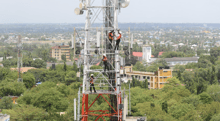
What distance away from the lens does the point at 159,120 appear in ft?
129

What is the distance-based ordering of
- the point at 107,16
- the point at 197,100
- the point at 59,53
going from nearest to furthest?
the point at 107,16 → the point at 197,100 → the point at 59,53

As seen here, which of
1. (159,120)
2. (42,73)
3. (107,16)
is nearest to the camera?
(107,16)

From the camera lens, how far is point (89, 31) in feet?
77.5

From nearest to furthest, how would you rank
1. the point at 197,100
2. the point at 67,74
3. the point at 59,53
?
the point at 197,100 → the point at 67,74 → the point at 59,53

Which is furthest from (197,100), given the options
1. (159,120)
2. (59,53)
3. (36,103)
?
(59,53)

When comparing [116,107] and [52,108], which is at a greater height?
[116,107]

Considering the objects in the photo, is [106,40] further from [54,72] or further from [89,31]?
[54,72]

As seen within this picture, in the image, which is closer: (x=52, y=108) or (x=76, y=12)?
(x=76, y=12)

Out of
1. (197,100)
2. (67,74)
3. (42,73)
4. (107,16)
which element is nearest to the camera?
(107,16)

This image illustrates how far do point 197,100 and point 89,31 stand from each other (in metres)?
32.5

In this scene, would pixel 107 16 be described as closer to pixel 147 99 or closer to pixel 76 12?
pixel 76 12

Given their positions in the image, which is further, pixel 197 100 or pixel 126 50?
pixel 197 100

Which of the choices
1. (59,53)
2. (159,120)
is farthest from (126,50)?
(59,53)

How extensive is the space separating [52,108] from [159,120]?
14860mm
